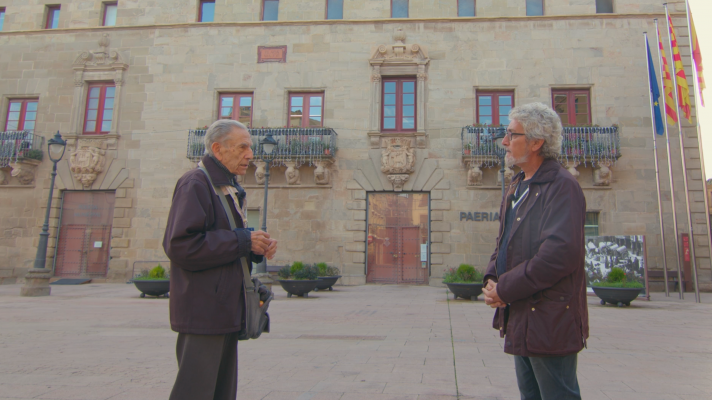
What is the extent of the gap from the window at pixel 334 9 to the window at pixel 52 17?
11866 millimetres

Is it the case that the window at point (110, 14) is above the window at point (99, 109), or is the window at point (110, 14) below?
above

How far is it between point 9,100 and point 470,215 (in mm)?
19692

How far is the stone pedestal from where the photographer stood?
13914 millimetres

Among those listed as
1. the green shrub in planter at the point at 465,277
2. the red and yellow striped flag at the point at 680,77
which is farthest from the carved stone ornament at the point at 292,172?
the red and yellow striped flag at the point at 680,77

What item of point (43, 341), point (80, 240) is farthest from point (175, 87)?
point (43, 341)

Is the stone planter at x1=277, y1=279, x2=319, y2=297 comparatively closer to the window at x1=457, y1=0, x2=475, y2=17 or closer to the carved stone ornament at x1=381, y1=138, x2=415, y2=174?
the carved stone ornament at x1=381, y1=138, x2=415, y2=174

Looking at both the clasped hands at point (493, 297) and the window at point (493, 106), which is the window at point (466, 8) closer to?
the window at point (493, 106)

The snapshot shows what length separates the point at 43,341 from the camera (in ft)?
21.8

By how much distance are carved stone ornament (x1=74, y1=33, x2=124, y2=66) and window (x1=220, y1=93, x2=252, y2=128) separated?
4863 mm

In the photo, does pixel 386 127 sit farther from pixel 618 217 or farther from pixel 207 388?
pixel 207 388

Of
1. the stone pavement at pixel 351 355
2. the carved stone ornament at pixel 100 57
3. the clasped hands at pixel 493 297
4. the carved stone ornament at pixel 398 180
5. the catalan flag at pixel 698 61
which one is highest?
the carved stone ornament at pixel 100 57

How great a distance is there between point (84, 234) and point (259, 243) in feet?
65.6

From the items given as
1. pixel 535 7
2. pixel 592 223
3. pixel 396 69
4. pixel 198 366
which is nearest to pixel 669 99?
pixel 592 223

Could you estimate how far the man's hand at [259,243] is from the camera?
2.55 m
